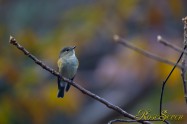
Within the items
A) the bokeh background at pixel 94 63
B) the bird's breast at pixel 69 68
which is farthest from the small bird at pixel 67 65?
the bokeh background at pixel 94 63

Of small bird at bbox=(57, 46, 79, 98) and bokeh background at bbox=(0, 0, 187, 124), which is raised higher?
bokeh background at bbox=(0, 0, 187, 124)

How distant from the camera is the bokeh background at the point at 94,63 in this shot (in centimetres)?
558

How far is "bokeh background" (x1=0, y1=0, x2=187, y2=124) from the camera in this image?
5.58 meters

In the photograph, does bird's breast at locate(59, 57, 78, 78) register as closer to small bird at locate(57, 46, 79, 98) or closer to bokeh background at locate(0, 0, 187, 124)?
small bird at locate(57, 46, 79, 98)

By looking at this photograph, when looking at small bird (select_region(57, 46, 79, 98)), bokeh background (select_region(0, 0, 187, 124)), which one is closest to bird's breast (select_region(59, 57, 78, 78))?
small bird (select_region(57, 46, 79, 98))

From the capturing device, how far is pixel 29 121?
621 cm

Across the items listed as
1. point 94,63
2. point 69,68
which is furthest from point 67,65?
point 94,63

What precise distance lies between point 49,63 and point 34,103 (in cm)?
103

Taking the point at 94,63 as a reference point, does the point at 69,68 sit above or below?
below

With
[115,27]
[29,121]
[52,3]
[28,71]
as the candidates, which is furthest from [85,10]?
[52,3]

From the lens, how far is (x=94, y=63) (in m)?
7.27

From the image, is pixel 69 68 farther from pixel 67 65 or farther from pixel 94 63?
pixel 94 63

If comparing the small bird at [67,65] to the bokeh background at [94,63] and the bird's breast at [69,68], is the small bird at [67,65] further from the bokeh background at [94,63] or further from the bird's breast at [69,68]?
the bokeh background at [94,63]

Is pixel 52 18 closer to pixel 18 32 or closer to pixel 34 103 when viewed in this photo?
pixel 18 32
